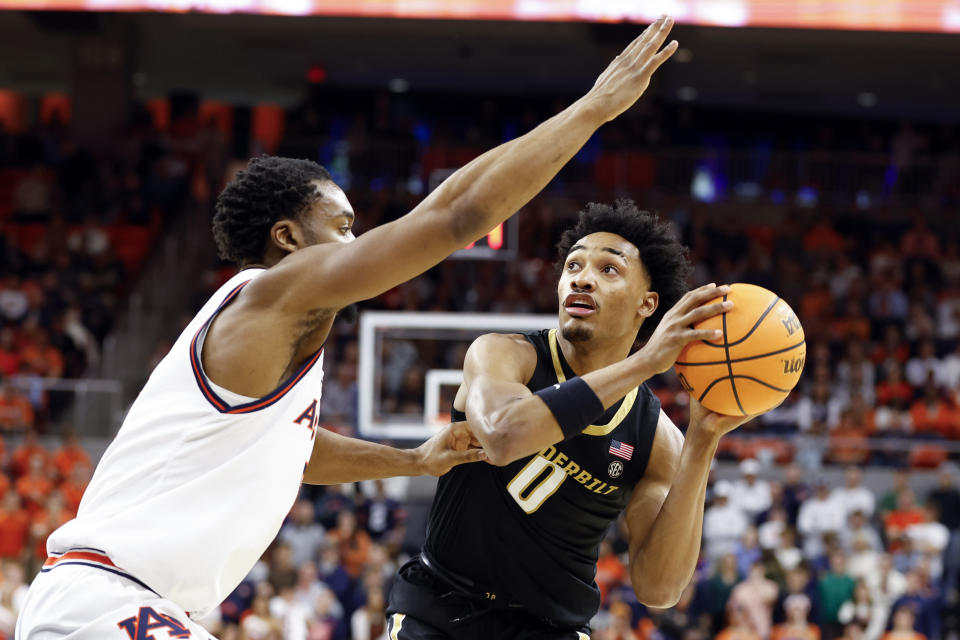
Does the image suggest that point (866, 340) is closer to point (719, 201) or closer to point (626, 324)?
point (719, 201)

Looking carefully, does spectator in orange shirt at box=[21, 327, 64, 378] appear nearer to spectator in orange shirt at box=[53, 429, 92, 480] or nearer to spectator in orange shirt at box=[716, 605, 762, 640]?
spectator in orange shirt at box=[53, 429, 92, 480]

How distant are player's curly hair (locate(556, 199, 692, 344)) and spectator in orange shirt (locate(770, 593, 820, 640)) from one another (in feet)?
24.5

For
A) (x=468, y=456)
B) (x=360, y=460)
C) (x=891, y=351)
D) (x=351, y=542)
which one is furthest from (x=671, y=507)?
(x=891, y=351)

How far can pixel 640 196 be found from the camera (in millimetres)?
18297

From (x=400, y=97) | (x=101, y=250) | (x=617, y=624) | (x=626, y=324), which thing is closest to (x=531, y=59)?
(x=400, y=97)

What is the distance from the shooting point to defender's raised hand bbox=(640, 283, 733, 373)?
3.54 metres

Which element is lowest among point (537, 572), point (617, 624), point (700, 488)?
point (617, 624)

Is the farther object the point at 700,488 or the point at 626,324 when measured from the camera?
the point at 626,324

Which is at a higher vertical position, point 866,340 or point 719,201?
point 719,201

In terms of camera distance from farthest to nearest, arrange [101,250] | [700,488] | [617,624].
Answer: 1. [101,250]
2. [617,624]
3. [700,488]

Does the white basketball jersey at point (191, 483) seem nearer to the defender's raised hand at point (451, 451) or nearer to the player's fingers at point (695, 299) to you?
the defender's raised hand at point (451, 451)

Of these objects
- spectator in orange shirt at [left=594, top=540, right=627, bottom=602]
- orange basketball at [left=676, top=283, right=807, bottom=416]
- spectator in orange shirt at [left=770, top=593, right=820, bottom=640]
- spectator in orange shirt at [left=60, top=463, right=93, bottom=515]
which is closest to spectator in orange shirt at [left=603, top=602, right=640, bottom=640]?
spectator in orange shirt at [left=594, top=540, right=627, bottom=602]

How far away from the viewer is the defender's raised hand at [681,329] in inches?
140

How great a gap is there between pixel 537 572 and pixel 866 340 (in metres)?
13.0
